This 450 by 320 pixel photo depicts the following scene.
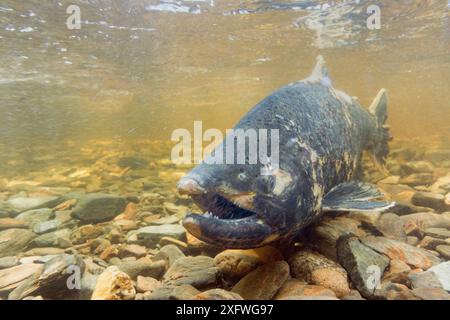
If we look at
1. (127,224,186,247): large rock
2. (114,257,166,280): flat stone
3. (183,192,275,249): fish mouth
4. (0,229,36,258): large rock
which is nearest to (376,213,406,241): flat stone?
(183,192,275,249): fish mouth

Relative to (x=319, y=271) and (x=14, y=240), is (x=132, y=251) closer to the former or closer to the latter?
(x=14, y=240)

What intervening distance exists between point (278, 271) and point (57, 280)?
8.08 feet

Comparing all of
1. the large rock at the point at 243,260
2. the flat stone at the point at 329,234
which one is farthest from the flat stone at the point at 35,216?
the flat stone at the point at 329,234

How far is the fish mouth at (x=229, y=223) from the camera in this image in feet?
8.91

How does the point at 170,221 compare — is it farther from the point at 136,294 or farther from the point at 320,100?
the point at 320,100

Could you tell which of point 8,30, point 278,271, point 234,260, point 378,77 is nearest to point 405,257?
point 278,271

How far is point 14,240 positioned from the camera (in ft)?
17.4

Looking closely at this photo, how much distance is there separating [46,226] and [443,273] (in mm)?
6452

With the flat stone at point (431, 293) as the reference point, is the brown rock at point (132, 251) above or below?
below

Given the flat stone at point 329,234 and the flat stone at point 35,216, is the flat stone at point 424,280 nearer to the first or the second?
the flat stone at point 329,234

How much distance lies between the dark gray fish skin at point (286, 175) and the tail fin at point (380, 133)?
2063 mm

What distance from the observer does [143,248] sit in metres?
4.66

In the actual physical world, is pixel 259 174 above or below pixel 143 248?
above

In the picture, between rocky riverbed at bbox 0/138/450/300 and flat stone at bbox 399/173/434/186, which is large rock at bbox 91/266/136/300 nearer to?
rocky riverbed at bbox 0/138/450/300
